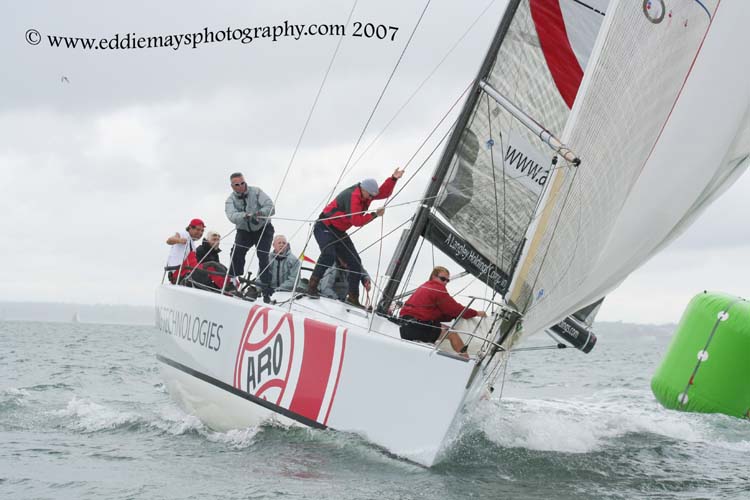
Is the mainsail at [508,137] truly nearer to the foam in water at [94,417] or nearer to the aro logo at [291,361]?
the aro logo at [291,361]

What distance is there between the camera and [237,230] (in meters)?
7.50

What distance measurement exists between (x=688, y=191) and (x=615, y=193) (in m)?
0.40

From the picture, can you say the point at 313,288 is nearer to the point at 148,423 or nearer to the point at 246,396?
the point at 246,396

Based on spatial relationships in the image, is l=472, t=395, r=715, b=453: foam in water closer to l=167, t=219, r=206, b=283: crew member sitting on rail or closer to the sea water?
the sea water

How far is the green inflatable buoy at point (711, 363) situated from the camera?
814cm

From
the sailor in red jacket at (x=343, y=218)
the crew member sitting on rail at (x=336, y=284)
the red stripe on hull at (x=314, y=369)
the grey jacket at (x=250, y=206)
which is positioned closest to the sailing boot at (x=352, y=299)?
the crew member sitting on rail at (x=336, y=284)

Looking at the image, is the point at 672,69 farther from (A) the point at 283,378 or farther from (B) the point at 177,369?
(B) the point at 177,369

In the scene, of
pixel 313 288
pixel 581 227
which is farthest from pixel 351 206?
pixel 581 227

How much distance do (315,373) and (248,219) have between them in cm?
233

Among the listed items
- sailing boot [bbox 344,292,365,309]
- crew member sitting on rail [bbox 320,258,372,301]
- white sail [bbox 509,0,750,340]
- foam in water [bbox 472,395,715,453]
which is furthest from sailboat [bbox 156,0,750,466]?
crew member sitting on rail [bbox 320,258,372,301]

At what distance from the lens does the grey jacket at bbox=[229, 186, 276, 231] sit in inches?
287

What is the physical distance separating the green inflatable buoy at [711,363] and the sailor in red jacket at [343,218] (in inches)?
152

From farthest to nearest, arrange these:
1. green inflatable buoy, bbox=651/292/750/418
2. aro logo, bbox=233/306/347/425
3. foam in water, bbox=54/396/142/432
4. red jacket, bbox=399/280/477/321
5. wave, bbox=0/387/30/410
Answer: green inflatable buoy, bbox=651/292/750/418 < wave, bbox=0/387/30/410 < foam in water, bbox=54/396/142/432 < red jacket, bbox=399/280/477/321 < aro logo, bbox=233/306/347/425

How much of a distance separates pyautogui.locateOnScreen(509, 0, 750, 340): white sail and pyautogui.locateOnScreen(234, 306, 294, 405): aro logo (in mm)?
1661
